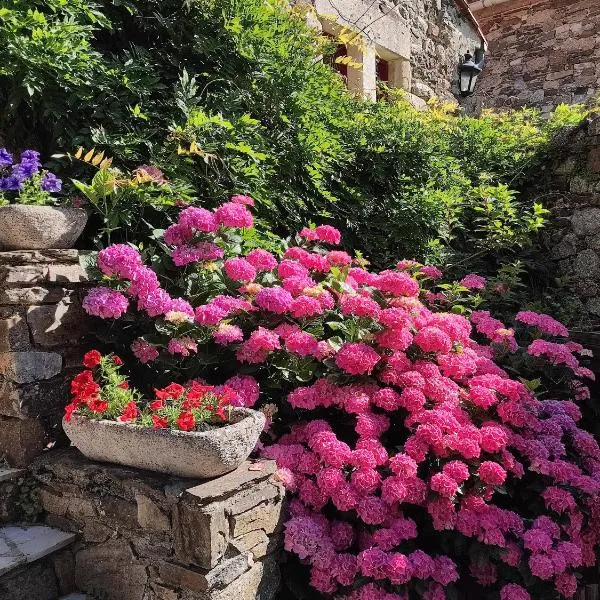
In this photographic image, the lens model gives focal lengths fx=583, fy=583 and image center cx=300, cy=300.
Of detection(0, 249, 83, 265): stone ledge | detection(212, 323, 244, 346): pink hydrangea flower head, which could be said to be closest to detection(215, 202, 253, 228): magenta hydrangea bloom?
detection(212, 323, 244, 346): pink hydrangea flower head

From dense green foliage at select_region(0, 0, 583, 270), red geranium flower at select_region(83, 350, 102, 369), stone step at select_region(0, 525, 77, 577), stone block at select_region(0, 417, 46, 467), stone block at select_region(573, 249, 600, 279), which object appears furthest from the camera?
stone block at select_region(573, 249, 600, 279)

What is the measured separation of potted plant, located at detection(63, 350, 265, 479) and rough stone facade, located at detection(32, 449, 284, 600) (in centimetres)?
6

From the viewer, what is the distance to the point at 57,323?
8.60ft

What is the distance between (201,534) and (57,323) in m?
1.21

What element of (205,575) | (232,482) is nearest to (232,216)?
(232,482)

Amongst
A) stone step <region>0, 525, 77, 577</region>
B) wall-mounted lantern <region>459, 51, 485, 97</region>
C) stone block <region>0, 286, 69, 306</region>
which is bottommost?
stone step <region>0, 525, 77, 577</region>

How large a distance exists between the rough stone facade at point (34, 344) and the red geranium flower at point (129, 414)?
542 mm

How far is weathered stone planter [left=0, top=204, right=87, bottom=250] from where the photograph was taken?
8.19 feet

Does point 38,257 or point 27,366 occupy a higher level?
point 38,257

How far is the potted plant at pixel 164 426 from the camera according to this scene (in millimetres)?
2047

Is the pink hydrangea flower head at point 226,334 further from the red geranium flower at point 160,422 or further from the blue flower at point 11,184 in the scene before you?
the blue flower at point 11,184

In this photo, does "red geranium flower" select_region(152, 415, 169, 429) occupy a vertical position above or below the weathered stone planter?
below

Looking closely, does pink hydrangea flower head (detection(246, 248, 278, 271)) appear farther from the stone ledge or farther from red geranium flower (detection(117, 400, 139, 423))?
red geranium flower (detection(117, 400, 139, 423))

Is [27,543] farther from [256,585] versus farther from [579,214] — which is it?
[579,214]
